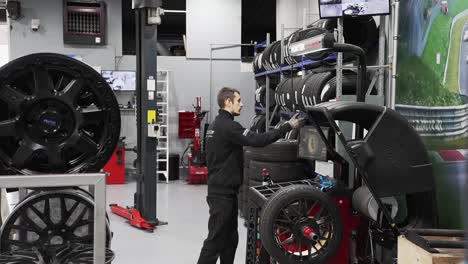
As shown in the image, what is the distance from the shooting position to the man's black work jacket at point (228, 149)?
410 cm

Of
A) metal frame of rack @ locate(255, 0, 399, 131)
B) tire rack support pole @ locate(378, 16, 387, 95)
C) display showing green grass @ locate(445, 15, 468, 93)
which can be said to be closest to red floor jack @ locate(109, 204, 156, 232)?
metal frame of rack @ locate(255, 0, 399, 131)

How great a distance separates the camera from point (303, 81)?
6141mm

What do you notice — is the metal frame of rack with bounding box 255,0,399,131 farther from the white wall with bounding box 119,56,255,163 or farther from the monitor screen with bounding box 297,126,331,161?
the white wall with bounding box 119,56,255,163

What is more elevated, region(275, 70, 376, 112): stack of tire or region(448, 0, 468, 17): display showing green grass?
region(448, 0, 468, 17): display showing green grass

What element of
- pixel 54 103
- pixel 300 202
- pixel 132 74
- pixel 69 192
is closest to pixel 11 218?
pixel 69 192

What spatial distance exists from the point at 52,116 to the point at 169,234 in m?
3.70

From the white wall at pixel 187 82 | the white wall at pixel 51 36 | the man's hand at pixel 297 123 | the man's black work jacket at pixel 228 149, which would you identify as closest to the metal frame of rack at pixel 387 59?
the man's hand at pixel 297 123

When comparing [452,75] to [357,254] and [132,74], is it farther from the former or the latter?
[132,74]

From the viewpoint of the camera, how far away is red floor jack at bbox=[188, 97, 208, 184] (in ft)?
32.2

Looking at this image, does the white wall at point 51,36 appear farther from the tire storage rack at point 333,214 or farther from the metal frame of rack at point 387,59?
the tire storage rack at point 333,214

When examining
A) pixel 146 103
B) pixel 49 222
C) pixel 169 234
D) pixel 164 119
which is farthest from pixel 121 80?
pixel 49 222

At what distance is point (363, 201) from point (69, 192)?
173 cm

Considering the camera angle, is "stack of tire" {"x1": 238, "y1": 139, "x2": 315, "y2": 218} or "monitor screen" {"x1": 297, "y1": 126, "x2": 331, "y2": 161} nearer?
"monitor screen" {"x1": 297, "y1": 126, "x2": 331, "y2": 161}

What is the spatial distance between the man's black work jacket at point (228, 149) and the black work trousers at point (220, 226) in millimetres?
74
